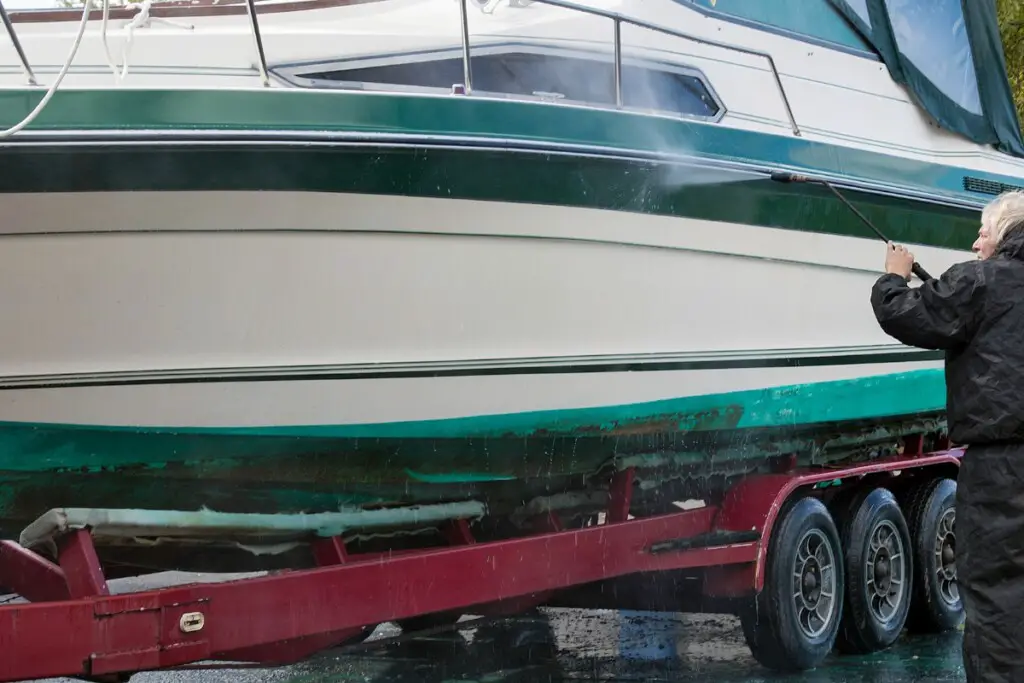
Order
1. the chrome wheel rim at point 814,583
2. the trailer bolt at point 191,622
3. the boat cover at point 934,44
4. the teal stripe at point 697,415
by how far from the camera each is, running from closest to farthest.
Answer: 1. the trailer bolt at point 191,622
2. the teal stripe at point 697,415
3. the chrome wheel rim at point 814,583
4. the boat cover at point 934,44

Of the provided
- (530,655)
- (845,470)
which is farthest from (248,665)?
(845,470)

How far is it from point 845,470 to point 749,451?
1.55 ft

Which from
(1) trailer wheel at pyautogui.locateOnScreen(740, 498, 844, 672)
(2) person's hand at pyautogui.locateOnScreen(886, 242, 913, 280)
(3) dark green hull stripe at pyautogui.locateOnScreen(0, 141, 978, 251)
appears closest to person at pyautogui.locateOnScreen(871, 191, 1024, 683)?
(2) person's hand at pyautogui.locateOnScreen(886, 242, 913, 280)

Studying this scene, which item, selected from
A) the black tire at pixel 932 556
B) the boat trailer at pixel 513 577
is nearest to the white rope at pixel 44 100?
the boat trailer at pixel 513 577

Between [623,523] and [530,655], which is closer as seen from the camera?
[623,523]

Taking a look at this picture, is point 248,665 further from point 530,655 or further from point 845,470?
point 845,470

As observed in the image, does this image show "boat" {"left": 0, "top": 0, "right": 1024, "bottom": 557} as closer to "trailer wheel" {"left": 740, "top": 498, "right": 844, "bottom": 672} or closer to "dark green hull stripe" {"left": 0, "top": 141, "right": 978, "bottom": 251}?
"dark green hull stripe" {"left": 0, "top": 141, "right": 978, "bottom": 251}

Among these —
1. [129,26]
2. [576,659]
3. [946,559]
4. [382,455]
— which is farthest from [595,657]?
[129,26]

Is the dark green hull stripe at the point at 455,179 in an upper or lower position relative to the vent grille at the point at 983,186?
upper

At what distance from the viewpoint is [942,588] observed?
17.4 ft

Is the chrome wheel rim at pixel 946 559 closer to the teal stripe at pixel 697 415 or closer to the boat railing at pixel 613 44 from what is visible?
the teal stripe at pixel 697 415

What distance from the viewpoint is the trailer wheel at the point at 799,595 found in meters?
4.53

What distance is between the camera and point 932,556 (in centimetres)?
521

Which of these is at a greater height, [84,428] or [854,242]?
[854,242]
